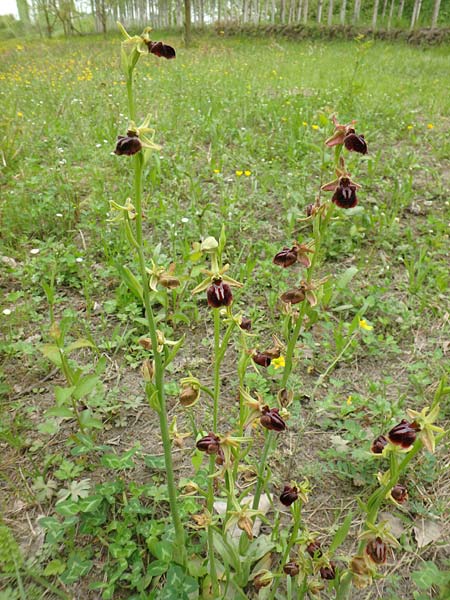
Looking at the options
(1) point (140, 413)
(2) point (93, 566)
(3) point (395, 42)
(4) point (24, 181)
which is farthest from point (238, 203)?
(3) point (395, 42)

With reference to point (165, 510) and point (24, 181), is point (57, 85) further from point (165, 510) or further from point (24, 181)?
point (165, 510)

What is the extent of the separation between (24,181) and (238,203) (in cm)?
170

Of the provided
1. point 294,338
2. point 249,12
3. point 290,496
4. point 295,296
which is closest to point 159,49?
point 295,296

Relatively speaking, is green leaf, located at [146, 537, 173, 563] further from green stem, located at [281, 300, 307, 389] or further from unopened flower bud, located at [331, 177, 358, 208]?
unopened flower bud, located at [331, 177, 358, 208]

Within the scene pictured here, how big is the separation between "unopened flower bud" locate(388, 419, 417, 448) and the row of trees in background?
13849mm

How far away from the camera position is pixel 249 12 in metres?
22.3

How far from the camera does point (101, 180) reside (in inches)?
140

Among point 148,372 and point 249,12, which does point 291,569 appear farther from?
point 249,12

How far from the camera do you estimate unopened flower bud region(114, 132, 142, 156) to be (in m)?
0.99

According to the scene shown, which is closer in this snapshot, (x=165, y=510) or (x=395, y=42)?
(x=165, y=510)

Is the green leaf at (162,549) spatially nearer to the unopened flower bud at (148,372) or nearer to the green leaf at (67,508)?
the green leaf at (67,508)

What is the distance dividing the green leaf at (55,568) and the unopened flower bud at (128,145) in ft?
4.31

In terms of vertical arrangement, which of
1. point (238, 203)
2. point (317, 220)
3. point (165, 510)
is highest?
point (317, 220)

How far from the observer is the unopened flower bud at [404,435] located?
97 centimetres
